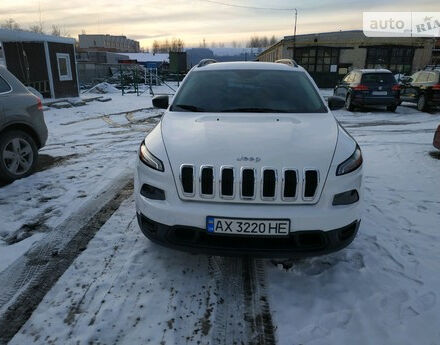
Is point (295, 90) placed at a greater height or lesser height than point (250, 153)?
greater

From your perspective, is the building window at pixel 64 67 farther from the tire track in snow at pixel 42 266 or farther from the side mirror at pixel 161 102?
the tire track in snow at pixel 42 266

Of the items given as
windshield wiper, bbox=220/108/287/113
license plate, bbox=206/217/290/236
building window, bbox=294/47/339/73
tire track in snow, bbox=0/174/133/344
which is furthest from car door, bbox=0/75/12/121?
building window, bbox=294/47/339/73

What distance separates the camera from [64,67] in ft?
59.6

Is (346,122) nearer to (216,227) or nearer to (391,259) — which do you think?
(391,259)

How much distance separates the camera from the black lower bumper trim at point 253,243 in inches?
102

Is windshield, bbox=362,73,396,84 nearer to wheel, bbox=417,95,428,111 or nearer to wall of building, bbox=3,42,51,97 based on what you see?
wheel, bbox=417,95,428,111

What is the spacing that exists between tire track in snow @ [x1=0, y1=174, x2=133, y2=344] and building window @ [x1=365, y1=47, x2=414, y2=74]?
122ft

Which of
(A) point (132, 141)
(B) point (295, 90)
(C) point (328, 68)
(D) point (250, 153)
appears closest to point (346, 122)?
(A) point (132, 141)

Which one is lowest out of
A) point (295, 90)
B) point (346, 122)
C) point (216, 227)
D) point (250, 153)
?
point (346, 122)

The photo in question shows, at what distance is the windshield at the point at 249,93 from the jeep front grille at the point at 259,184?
4.22 ft

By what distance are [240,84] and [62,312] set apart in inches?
115

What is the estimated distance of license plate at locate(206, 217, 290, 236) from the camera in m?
2.54

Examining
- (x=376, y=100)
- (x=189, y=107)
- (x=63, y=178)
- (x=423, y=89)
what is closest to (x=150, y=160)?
(x=189, y=107)

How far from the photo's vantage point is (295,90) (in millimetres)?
4078
